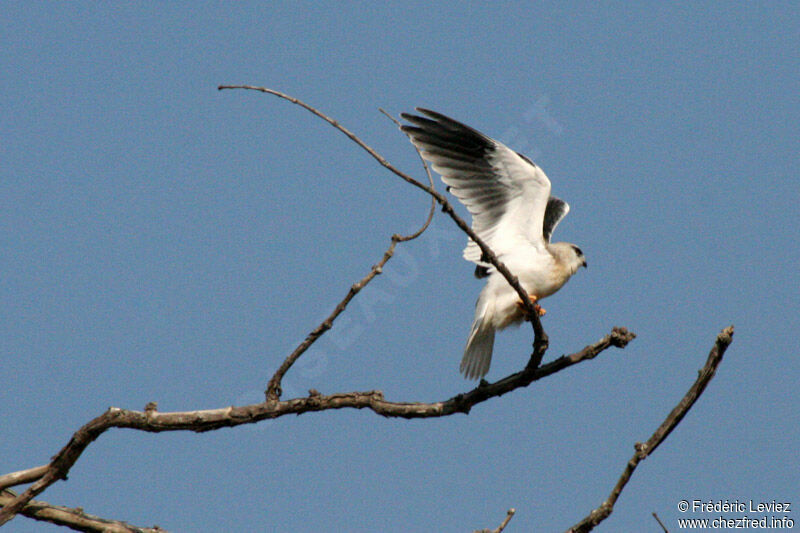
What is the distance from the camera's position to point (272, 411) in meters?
5.05

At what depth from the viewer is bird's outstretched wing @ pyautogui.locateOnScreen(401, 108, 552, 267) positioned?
6875 mm

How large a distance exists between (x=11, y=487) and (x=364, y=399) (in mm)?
2162

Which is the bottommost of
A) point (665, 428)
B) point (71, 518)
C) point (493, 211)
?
point (71, 518)

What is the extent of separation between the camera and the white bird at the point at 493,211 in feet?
22.0

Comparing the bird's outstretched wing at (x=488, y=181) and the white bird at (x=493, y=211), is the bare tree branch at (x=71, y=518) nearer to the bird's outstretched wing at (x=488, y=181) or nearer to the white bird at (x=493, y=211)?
the white bird at (x=493, y=211)

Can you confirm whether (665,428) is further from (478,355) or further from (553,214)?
(553,214)

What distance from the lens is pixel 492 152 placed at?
22.8ft

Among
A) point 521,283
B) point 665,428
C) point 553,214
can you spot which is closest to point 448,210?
point 665,428

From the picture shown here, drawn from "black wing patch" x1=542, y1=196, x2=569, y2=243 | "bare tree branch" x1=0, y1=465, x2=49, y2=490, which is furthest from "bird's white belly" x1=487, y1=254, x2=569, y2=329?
"bare tree branch" x1=0, y1=465, x2=49, y2=490

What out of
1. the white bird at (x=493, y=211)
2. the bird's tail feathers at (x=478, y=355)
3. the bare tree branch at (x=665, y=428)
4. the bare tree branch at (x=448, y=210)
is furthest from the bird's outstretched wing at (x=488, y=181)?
the bare tree branch at (x=665, y=428)

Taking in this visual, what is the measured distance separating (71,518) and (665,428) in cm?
352

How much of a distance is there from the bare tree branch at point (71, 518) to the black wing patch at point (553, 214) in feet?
14.2

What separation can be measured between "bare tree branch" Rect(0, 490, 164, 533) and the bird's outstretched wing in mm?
3366

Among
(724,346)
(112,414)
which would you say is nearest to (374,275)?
(112,414)
